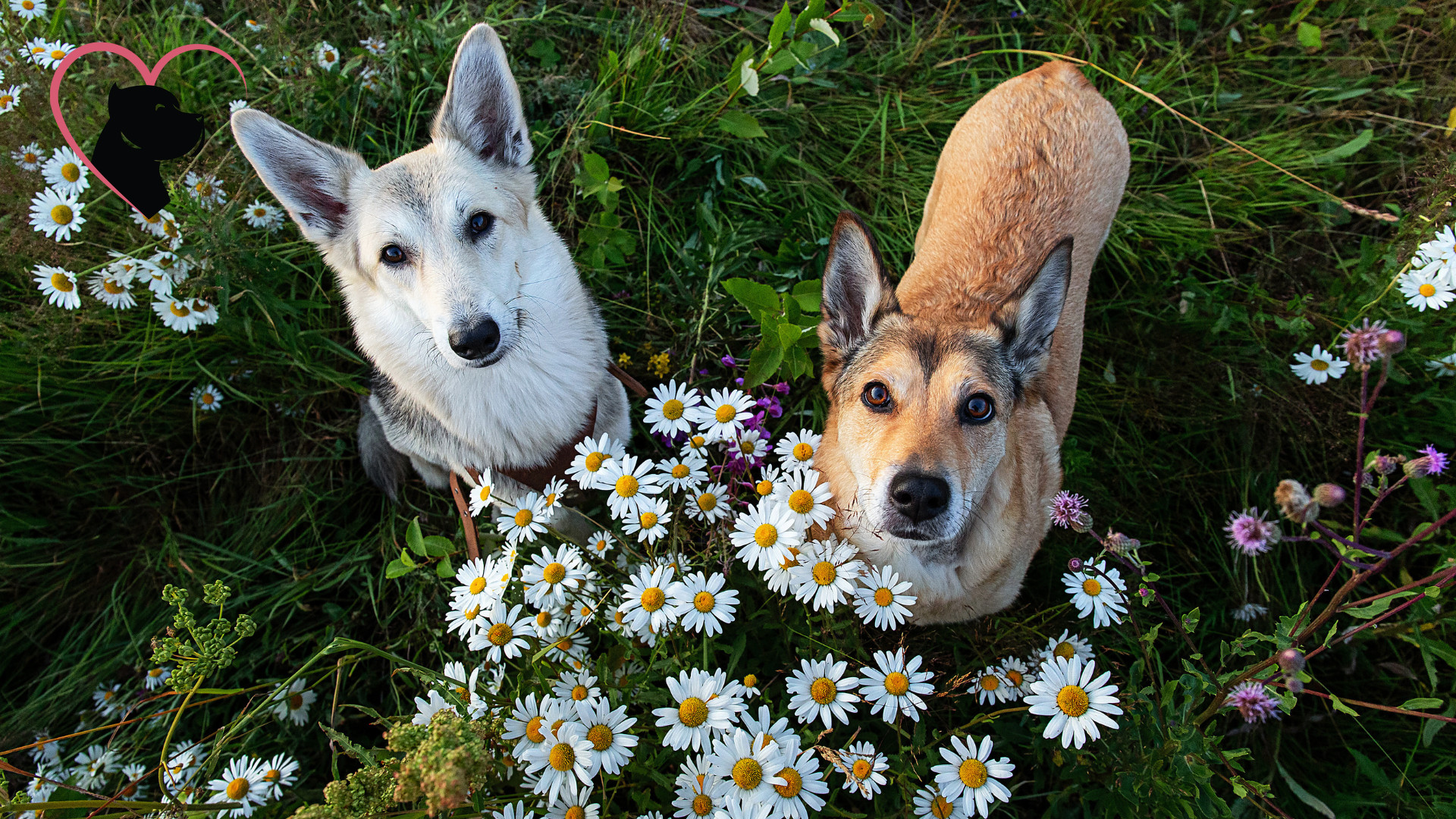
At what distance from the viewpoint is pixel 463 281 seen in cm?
256

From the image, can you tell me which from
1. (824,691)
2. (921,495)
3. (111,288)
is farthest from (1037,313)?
(111,288)

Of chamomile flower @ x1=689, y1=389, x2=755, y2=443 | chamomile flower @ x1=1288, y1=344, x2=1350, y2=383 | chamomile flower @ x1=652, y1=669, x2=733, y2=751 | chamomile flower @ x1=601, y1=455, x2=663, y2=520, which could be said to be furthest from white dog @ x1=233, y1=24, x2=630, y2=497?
chamomile flower @ x1=1288, y1=344, x2=1350, y2=383

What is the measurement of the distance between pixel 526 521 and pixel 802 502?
Answer: 3.14 feet

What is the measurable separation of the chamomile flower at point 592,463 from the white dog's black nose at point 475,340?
0.50 m

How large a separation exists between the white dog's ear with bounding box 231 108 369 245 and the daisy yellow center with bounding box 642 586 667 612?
6.68 feet

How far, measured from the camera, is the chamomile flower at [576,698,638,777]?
1.89 m

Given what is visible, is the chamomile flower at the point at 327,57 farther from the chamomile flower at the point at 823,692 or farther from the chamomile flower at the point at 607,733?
the chamomile flower at the point at 823,692

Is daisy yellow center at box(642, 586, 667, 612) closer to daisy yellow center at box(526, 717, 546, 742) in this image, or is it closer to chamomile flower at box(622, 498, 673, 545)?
chamomile flower at box(622, 498, 673, 545)

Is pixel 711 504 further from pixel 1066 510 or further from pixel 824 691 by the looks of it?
pixel 1066 510

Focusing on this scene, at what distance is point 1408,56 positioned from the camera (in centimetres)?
436

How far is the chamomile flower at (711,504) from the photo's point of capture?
234cm

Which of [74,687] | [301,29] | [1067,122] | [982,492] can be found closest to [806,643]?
[982,492]

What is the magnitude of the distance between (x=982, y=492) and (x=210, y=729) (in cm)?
366

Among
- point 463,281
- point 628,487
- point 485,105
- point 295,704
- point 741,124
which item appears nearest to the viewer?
point 628,487
